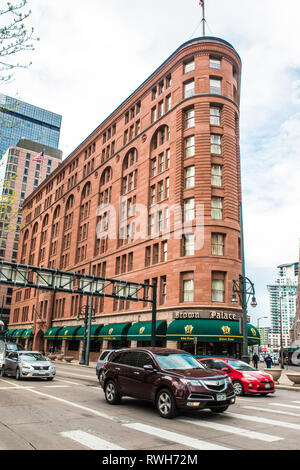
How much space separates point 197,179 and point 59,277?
1518 cm

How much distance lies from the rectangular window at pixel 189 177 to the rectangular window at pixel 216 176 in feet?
5.89

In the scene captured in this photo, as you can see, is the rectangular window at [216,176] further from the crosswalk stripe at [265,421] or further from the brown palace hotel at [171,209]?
the crosswalk stripe at [265,421]

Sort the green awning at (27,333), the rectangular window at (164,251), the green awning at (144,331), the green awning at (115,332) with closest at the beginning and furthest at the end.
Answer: the green awning at (144,331) < the rectangular window at (164,251) < the green awning at (115,332) < the green awning at (27,333)

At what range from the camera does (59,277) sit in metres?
32.6

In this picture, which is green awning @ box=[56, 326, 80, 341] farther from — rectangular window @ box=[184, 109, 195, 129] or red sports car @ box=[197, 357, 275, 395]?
red sports car @ box=[197, 357, 275, 395]

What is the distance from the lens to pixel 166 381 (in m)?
9.74

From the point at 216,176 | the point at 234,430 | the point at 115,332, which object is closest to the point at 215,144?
the point at 216,176

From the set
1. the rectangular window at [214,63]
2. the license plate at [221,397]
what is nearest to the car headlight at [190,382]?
the license plate at [221,397]

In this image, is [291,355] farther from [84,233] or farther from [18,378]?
[18,378]

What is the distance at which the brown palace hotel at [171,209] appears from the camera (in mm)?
32531

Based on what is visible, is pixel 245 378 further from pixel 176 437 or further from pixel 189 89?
pixel 189 89

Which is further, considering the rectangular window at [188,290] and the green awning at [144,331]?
the green awning at [144,331]

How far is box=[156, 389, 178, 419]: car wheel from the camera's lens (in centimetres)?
940

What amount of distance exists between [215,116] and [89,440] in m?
35.1
